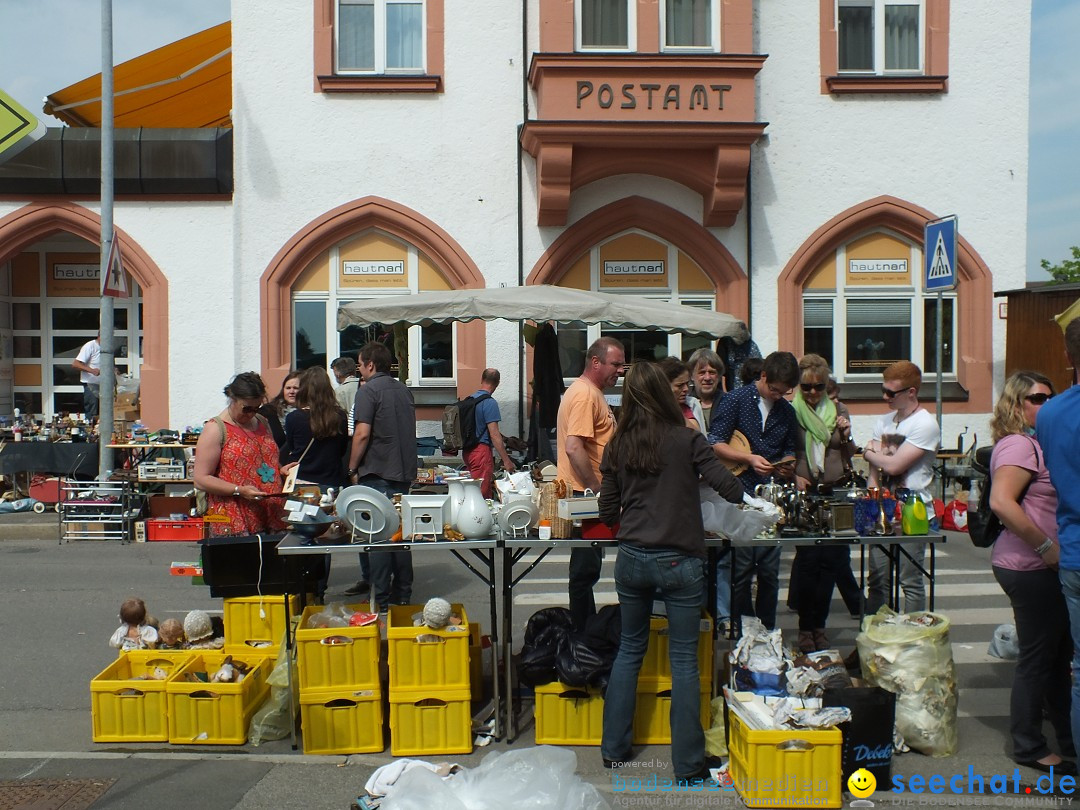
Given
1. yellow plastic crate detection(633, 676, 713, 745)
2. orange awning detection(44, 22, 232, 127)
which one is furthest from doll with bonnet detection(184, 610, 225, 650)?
orange awning detection(44, 22, 232, 127)

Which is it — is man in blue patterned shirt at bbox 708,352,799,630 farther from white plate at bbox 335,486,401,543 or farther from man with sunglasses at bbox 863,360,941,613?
white plate at bbox 335,486,401,543

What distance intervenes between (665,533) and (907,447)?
94.5 inches

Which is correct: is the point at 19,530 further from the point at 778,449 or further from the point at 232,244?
the point at 778,449

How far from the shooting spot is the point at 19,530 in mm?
11898

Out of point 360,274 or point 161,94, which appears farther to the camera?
point 161,94

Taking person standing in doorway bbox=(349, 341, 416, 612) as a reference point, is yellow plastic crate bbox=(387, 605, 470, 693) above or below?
below

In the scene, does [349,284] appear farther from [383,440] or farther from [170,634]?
[170,634]

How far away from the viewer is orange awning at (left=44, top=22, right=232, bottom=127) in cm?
1481

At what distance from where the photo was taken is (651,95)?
42.6ft

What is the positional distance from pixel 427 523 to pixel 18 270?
12.3 m

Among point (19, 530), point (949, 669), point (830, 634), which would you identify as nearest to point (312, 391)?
point (830, 634)

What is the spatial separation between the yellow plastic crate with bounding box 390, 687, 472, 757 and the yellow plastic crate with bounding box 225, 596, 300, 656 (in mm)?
1266

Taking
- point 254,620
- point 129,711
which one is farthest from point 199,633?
point 129,711

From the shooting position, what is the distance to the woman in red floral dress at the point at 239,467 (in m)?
6.39
